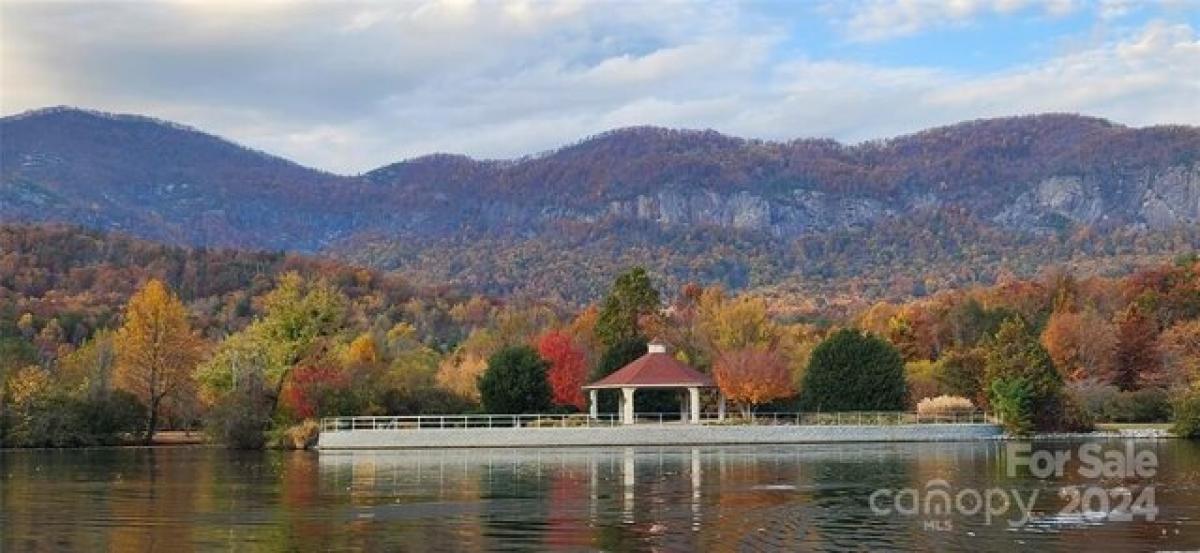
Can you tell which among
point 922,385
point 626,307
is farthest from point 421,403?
point 922,385

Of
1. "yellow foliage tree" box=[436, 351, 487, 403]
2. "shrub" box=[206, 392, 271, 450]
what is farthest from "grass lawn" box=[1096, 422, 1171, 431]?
"shrub" box=[206, 392, 271, 450]

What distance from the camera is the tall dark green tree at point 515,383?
228ft

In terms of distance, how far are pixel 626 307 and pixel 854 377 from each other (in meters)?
14.9

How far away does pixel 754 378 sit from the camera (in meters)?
74.1

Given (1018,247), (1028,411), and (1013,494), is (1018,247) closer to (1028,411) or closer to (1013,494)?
(1028,411)

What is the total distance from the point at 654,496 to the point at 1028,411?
128 feet

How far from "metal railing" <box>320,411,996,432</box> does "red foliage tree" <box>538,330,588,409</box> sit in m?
3.67

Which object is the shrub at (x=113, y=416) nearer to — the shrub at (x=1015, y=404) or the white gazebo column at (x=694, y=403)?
the white gazebo column at (x=694, y=403)

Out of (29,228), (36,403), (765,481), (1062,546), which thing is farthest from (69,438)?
(29,228)

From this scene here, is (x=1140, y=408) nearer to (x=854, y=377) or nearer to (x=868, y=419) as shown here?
(x=854, y=377)

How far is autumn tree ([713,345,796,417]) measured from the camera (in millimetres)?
74062

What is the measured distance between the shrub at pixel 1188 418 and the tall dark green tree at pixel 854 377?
12.8 m

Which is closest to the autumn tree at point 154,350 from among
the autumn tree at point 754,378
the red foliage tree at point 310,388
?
the red foliage tree at point 310,388

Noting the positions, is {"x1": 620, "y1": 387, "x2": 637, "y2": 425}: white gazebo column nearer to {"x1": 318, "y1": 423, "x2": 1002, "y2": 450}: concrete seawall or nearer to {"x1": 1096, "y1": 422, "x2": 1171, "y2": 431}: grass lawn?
{"x1": 318, "y1": 423, "x2": 1002, "y2": 450}: concrete seawall
